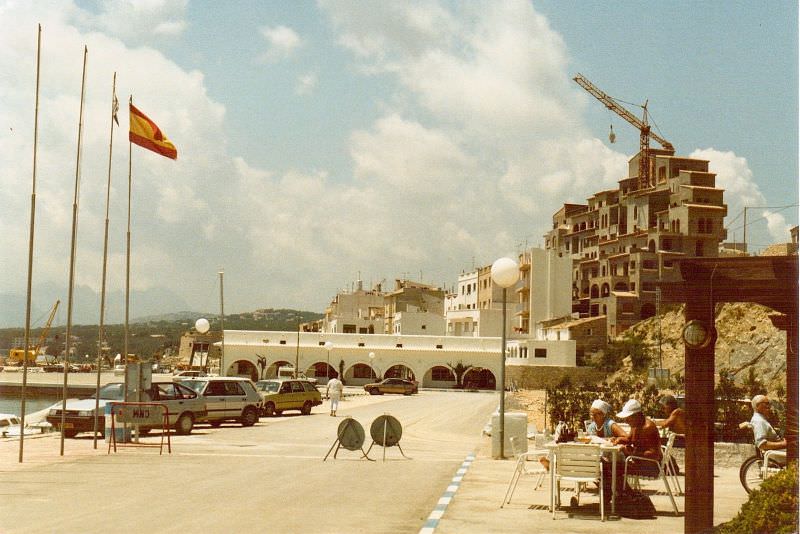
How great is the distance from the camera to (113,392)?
82.2 feet

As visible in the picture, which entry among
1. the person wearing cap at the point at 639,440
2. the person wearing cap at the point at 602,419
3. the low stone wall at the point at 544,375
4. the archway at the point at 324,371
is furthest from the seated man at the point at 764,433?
the archway at the point at 324,371

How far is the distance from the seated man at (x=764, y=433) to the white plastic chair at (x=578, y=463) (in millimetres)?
3196

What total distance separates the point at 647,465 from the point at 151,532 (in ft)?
19.8

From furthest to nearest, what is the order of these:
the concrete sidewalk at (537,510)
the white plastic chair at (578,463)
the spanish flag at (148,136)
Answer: the spanish flag at (148,136), the white plastic chair at (578,463), the concrete sidewalk at (537,510)

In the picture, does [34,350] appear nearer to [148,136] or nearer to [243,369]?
[243,369]

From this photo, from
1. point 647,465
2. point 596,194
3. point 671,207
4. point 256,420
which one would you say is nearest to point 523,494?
point 647,465

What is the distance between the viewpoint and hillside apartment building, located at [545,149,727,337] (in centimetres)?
9025

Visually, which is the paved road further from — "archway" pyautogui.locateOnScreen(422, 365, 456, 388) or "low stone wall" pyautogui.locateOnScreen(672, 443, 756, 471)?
"archway" pyautogui.locateOnScreen(422, 365, 456, 388)

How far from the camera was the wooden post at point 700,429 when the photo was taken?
31.1ft

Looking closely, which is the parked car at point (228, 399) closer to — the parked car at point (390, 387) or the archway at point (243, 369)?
the parked car at point (390, 387)

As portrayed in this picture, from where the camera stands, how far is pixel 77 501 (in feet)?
37.1

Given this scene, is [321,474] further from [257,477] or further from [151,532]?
[151,532]

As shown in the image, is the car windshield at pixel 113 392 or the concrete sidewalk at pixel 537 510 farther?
the car windshield at pixel 113 392

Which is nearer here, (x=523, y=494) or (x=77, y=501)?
(x=77, y=501)
